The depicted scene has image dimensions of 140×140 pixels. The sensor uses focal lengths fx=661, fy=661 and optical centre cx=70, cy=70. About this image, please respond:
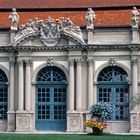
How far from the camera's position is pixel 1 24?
4916 cm

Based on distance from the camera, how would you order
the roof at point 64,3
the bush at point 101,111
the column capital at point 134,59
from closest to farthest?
the bush at point 101,111 → the column capital at point 134,59 → the roof at point 64,3

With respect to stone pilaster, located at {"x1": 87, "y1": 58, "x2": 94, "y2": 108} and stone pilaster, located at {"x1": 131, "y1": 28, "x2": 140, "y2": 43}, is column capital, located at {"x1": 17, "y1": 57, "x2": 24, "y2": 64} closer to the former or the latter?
stone pilaster, located at {"x1": 87, "y1": 58, "x2": 94, "y2": 108}

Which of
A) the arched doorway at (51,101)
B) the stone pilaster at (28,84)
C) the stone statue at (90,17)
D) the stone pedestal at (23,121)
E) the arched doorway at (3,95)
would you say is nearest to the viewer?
the stone statue at (90,17)

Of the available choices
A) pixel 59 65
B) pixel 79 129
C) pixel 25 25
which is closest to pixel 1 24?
pixel 25 25

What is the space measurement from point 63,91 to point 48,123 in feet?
8.47

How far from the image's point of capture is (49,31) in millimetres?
48125

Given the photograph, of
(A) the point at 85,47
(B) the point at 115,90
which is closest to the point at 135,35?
(A) the point at 85,47

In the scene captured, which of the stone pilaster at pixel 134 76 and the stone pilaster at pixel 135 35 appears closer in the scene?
the stone pilaster at pixel 134 76

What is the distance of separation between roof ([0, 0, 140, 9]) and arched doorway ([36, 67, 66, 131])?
5.21 metres

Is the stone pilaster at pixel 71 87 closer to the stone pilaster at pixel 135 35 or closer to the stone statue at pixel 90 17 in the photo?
the stone statue at pixel 90 17

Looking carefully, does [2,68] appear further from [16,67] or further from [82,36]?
[82,36]

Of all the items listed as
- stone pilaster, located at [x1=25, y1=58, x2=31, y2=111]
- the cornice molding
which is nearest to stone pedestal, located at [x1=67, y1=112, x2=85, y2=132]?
stone pilaster, located at [x1=25, y1=58, x2=31, y2=111]

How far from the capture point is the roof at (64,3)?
49438 millimetres

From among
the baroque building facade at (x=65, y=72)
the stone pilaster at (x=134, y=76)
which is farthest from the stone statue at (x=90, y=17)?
the stone pilaster at (x=134, y=76)
